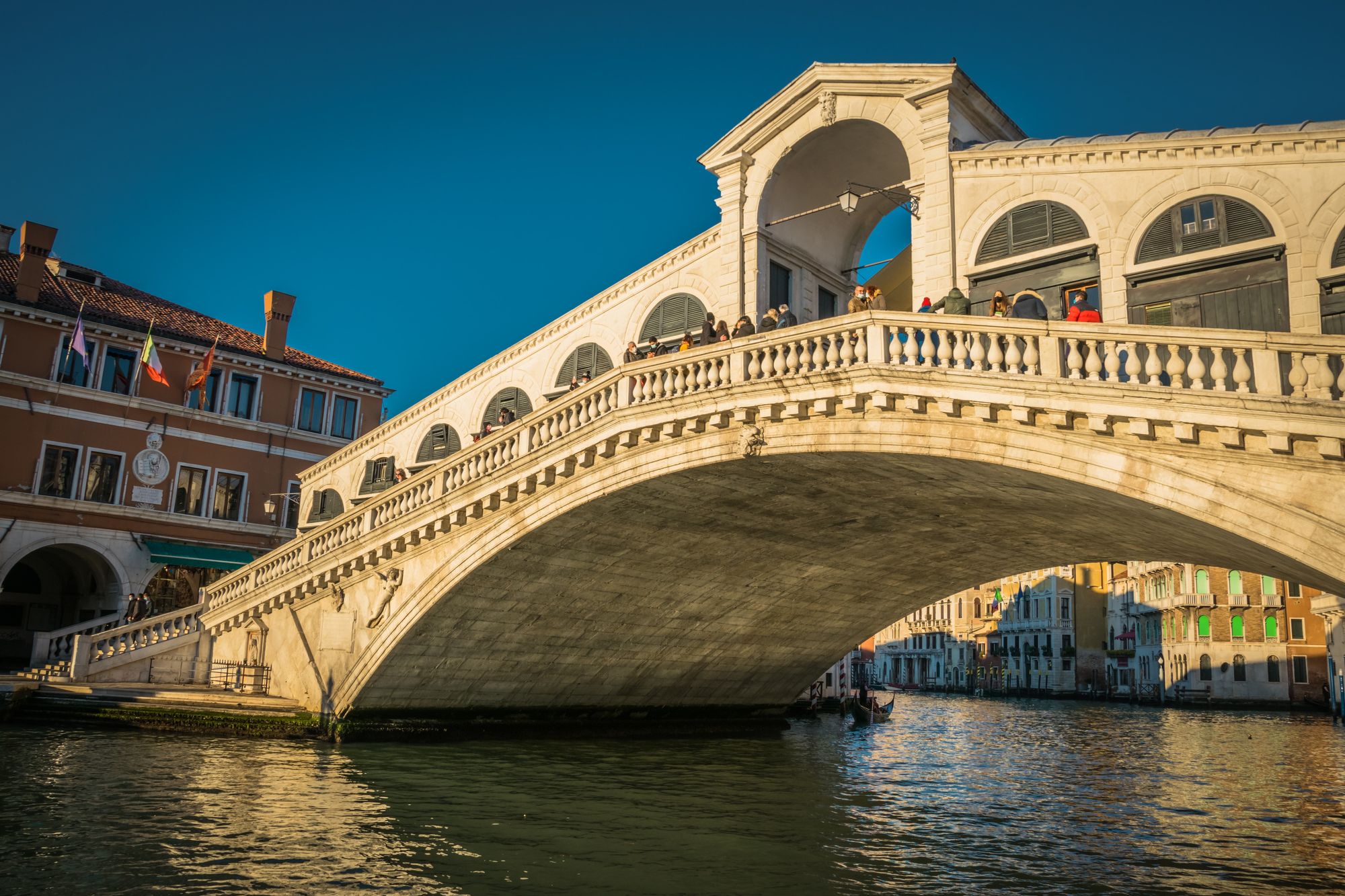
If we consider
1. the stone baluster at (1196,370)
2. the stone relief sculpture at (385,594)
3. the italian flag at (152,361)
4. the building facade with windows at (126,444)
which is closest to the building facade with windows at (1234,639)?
the building facade with windows at (126,444)

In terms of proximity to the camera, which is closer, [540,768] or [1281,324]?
[1281,324]

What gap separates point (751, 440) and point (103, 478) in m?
22.7

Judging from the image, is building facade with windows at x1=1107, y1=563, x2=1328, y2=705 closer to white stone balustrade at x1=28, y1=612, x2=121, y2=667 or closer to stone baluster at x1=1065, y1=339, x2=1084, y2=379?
stone baluster at x1=1065, y1=339, x2=1084, y2=379

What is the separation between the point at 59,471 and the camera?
1105 inches

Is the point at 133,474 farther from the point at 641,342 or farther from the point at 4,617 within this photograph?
the point at 641,342

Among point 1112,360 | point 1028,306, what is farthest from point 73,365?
point 1112,360

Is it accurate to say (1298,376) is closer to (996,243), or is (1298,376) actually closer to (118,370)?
(996,243)

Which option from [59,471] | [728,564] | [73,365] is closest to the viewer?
[728,564]

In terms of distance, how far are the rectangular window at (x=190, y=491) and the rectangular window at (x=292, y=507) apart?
251 centimetres

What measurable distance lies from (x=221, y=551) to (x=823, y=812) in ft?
76.4

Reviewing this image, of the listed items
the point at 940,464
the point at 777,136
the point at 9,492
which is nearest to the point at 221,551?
the point at 9,492

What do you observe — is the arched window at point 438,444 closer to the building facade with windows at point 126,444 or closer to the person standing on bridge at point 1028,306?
the building facade with windows at point 126,444

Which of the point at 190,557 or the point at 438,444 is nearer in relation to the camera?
the point at 438,444

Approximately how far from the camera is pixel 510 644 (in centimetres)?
2094
